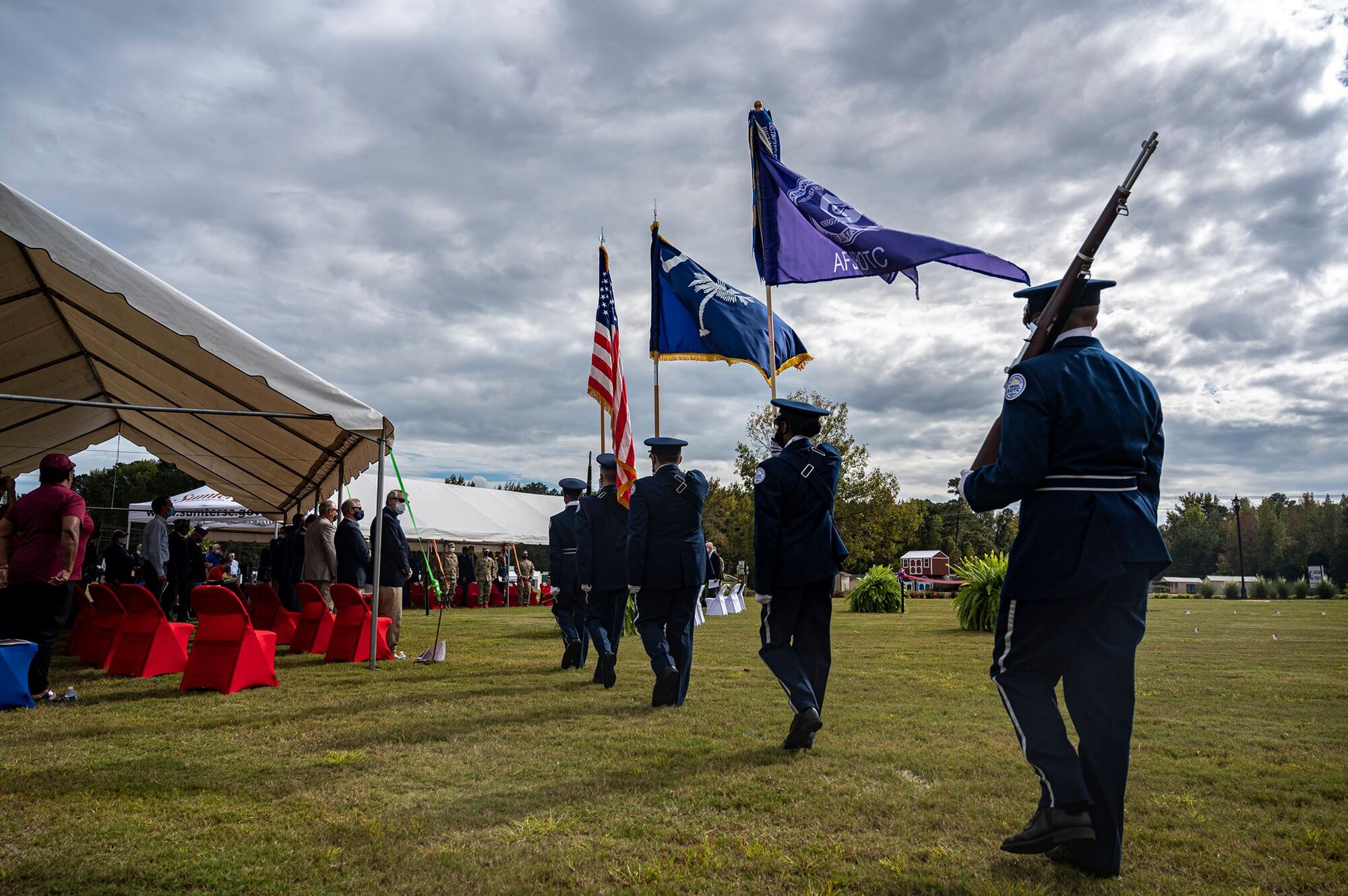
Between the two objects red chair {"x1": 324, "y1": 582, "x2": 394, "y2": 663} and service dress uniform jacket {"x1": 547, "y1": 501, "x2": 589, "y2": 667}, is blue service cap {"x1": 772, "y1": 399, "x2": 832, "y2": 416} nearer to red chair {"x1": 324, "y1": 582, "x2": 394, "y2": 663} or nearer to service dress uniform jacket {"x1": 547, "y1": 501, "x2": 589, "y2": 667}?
service dress uniform jacket {"x1": 547, "y1": 501, "x2": 589, "y2": 667}

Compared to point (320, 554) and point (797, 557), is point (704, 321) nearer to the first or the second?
point (797, 557)

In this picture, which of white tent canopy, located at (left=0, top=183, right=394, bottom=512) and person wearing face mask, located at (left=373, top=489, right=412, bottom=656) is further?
person wearing face mask, located at (left=373, top=489, right=412, bottom=656)

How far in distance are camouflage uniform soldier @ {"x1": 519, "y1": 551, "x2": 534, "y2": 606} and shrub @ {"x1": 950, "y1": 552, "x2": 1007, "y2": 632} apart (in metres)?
16.8

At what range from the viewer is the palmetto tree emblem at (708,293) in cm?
914

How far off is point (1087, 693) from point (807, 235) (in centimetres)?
525

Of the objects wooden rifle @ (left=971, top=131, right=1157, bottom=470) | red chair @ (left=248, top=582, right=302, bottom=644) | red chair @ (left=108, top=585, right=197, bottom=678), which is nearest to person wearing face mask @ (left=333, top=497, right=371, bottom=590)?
red chair @ (left=248, top=582, right=302, bottom=644)

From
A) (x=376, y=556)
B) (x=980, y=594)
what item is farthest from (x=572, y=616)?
(x=980, y=594)

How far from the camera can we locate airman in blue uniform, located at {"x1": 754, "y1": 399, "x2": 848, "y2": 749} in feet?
17.3

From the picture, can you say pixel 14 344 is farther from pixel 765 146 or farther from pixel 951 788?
pixel 951 788

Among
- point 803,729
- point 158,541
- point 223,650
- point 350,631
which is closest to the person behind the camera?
point 803,729

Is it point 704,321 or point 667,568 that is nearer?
point 667,568

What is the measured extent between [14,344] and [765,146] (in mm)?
9341

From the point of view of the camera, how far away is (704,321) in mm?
9109

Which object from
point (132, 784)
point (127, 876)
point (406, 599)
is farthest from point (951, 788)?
point (406, 599)
